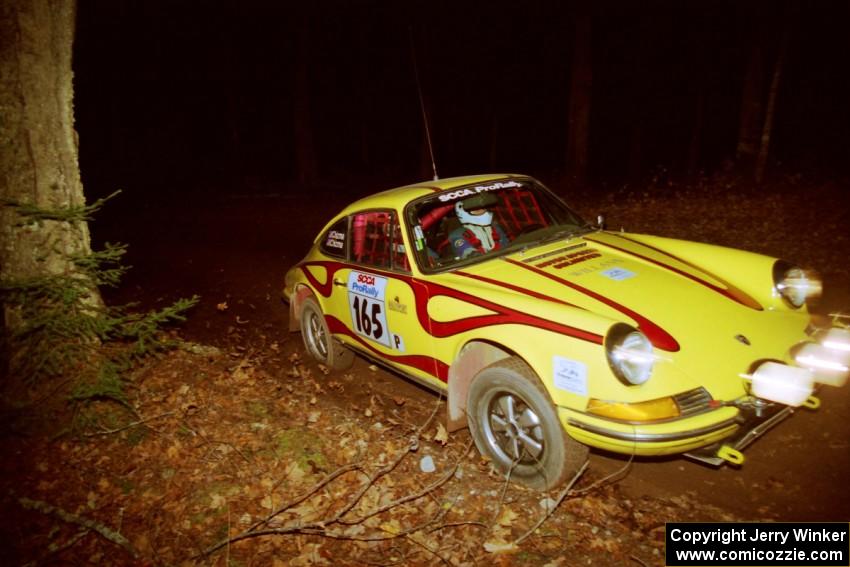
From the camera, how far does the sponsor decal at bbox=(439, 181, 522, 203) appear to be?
4487mm

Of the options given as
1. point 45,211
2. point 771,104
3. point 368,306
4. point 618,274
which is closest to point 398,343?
point 368,306

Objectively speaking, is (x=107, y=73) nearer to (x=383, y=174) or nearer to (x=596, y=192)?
(x=383, y=174)

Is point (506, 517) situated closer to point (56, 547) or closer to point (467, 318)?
point (467, 318)

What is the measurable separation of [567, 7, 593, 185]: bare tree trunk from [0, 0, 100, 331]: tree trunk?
44.2ft

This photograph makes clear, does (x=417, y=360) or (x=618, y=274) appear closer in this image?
(x=618, y=274)

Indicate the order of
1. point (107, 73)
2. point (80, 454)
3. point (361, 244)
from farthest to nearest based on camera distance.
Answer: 1. point (107, 73)
2. point (361, 244)
3. point (80, 454)

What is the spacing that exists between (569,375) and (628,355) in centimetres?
34

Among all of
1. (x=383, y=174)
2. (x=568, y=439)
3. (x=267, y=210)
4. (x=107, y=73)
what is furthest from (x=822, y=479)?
(x=107, y=73)

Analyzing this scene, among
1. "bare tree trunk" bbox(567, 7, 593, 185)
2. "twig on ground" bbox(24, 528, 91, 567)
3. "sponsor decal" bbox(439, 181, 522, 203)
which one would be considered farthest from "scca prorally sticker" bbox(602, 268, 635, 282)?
"bare tree trunk" bbox(567, 7, 593, 185)

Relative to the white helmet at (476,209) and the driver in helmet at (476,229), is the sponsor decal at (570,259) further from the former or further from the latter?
the white helmet at (476,209)

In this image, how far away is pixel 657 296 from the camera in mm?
3518

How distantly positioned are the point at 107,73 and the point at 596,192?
2797 centimetres

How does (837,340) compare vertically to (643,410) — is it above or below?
above

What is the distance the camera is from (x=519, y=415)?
3455mm
